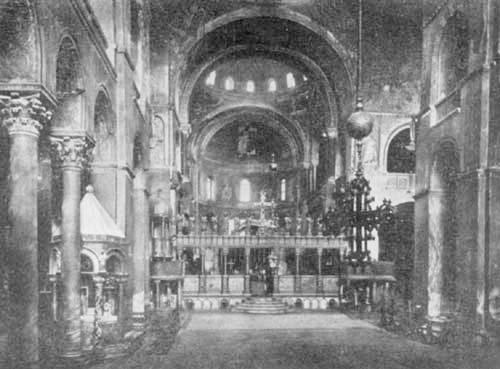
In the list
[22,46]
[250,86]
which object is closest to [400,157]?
[250,86]

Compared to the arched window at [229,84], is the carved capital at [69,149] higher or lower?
lower

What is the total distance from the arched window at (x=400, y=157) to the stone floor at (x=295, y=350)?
42.7ft

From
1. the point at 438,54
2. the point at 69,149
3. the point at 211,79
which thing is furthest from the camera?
the point at 211,79

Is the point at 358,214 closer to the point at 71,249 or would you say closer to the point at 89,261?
the point at 89,261

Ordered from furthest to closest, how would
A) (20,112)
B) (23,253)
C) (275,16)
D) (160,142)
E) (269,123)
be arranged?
(269,123), (275,16), (160,142), (20,112), (23,253)

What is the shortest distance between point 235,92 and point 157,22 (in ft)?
32.2

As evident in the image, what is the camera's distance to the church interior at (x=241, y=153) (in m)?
8.15

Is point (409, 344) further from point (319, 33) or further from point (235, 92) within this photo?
point (235, 92)

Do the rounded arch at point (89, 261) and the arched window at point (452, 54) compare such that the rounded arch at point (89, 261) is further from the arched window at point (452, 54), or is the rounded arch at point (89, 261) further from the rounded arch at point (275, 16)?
the rounded arch at point (275, 16)

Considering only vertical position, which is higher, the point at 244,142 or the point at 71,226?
the point at 244,142

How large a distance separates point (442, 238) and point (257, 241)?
354 inches

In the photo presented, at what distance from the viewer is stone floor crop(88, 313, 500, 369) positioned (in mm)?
8172

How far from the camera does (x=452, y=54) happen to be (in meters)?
12.4

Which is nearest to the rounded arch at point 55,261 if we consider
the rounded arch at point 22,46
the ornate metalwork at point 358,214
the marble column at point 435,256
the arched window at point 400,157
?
the rounded arch at point 22,46
